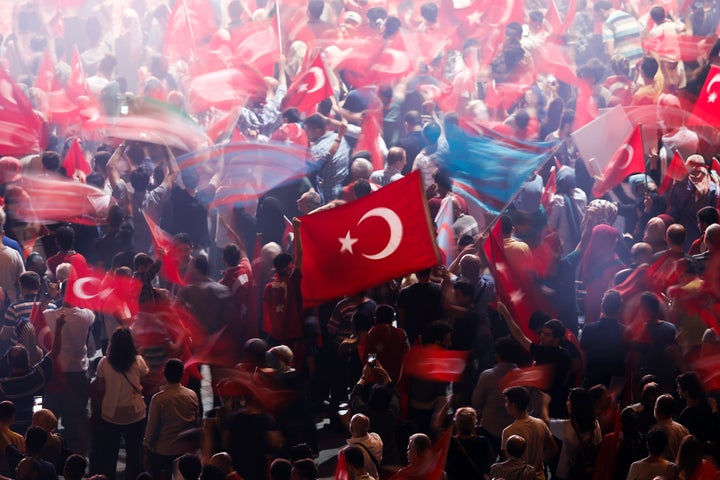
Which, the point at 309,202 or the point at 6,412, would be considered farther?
the point at 309,202

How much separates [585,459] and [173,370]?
10.9 feet

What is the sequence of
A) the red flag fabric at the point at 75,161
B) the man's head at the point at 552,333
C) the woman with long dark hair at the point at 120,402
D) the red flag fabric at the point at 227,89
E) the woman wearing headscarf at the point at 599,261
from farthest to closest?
the red flag fabric at the point at 227,89
the red flag fabric at the point at 75,161
the woman wearing headscarf at the point at 599,261
the woman with long dark hair at the point at 120,402
the man's head at the point at 552,333

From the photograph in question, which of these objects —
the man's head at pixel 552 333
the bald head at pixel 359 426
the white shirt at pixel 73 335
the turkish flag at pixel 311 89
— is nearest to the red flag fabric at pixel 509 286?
the man's head at pixel 552 333

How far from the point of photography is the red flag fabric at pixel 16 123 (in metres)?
18.1

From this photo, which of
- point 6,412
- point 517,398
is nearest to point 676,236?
point 517,398

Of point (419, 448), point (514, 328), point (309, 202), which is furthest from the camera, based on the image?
point (309, 202)

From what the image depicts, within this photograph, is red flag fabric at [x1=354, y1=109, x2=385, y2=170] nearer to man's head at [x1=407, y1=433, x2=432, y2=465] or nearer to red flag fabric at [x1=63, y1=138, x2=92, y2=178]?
red flag fabric at [x1=63, y1=138, x2=92, y2=178]

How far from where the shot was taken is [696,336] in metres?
13.0

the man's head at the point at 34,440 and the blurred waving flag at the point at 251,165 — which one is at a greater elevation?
the man's head at the point at 34,440

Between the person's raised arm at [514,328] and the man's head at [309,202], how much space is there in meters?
2.70

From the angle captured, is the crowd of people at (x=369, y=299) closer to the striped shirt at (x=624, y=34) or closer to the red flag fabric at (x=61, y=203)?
the red flag fabric at (x=61, y=203)

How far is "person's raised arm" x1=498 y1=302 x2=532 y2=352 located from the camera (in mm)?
12719

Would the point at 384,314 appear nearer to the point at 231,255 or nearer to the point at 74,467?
the point at 231,255

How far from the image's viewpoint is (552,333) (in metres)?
12.2
